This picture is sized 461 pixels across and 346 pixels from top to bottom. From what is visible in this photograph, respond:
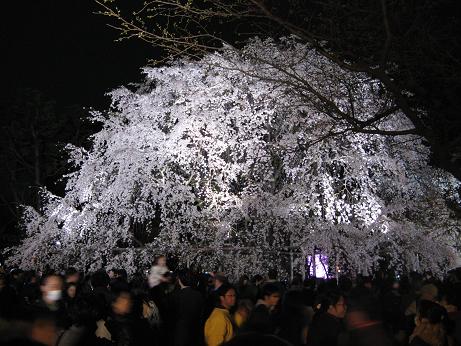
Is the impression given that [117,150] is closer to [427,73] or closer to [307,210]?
[307,210]

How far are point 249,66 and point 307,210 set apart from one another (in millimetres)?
5872

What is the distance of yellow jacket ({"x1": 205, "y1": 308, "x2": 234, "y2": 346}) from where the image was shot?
17.5 ft

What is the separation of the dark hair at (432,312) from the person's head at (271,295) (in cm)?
153

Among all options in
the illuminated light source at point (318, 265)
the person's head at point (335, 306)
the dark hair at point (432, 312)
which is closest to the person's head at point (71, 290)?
the person's head at point (335, 306)

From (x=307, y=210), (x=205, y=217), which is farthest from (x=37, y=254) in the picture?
(x=307, y=210)

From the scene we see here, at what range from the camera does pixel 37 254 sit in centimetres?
2053

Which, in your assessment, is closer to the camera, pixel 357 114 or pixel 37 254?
pixel 357 114

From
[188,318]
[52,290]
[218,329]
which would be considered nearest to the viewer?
[218,329]

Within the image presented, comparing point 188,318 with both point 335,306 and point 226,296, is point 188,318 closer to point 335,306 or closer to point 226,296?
point 226,296

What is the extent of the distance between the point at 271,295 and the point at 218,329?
2.80 feet

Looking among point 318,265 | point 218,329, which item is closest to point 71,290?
point 218,329

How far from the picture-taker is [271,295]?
234 inches

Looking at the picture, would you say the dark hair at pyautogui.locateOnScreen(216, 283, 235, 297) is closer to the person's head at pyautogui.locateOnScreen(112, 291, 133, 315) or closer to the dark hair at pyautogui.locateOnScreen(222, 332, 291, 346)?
the person's head at pyautogui.locateOnScreen(112, 291, 133, 315)

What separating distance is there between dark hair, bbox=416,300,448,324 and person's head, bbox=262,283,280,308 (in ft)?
5.02
